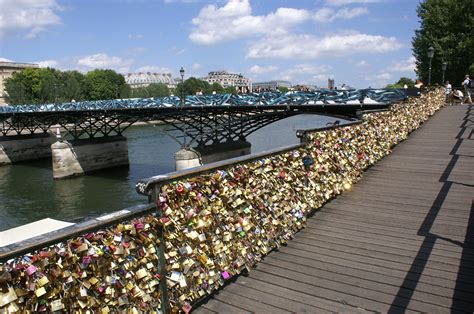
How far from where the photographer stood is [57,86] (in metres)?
88.7

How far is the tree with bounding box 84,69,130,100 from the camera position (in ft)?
344

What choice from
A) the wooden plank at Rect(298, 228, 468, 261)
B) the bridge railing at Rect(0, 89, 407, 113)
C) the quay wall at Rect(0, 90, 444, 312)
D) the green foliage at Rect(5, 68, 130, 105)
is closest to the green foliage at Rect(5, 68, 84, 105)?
the green foliage at Rect(5, 68, 130, 105)

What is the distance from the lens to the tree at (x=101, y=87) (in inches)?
4131

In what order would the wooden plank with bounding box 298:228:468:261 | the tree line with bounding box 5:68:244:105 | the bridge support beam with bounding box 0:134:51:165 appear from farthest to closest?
the tree line with bounding box 5:68:244:105, the bridge support beam with bounding box 0:134:51:165, the wooden plank with bounding box 298:228:468:261

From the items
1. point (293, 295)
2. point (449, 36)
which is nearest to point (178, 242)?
point (293, 295)

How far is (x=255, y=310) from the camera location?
363cm

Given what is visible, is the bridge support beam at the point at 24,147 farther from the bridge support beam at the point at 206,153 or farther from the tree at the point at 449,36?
Answer: the tree at the point at 449,36

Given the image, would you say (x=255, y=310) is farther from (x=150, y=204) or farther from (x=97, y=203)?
(x=97, y=203)

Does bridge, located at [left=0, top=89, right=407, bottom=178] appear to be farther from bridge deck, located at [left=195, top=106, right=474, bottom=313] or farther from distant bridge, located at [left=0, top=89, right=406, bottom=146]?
bridge deck, located at [left=195, top=106, right=474, bottom=313]

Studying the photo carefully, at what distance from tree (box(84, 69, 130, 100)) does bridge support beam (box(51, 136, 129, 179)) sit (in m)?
63.9

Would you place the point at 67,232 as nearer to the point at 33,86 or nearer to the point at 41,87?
the point at 41,87

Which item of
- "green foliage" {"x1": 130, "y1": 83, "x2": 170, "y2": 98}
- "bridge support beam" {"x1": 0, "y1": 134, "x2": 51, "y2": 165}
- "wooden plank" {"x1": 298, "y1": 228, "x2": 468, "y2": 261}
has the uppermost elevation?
"green foliage" {"x1": 130, "y1": 83, "x2": 170, "y2": 98}

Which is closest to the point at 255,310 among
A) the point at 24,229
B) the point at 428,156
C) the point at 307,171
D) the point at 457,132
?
the point at 307,171

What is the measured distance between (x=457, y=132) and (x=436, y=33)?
39.9m
